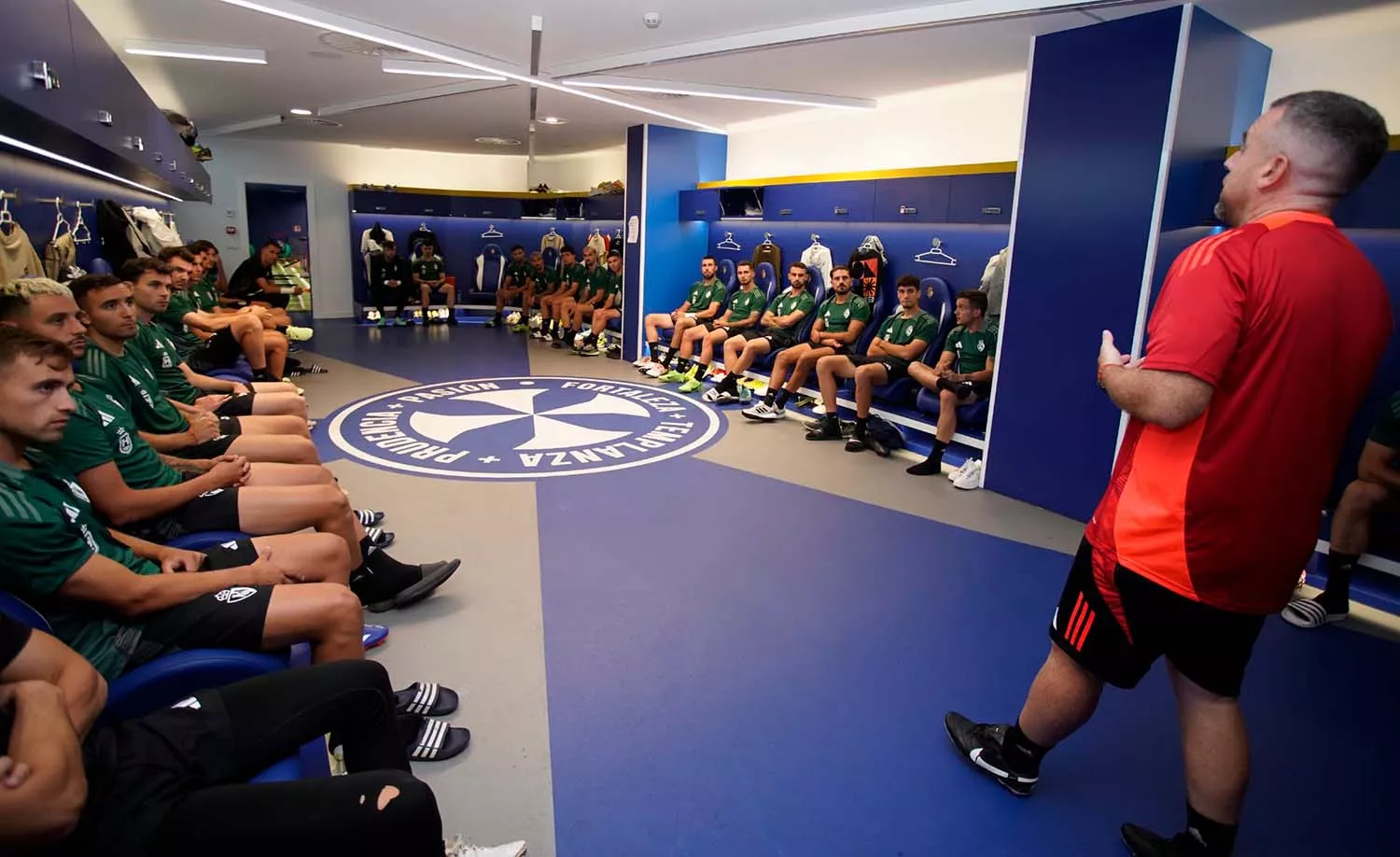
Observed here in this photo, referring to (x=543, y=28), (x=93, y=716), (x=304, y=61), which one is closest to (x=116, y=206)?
(x=304, y=61)

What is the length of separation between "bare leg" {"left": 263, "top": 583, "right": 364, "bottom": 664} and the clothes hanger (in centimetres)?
537

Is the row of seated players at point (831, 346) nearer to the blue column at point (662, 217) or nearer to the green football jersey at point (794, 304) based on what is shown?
the green football jersey at point (794, 304)

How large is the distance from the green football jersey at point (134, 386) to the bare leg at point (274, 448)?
8.4 inches

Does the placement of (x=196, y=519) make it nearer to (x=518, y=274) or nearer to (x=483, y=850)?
(x=483, y=850)

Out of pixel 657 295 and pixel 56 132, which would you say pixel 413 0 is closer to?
pixel 56 132

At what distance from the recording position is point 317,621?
176 centimetres

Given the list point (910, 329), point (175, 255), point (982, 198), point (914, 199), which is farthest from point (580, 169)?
point (910, 329)

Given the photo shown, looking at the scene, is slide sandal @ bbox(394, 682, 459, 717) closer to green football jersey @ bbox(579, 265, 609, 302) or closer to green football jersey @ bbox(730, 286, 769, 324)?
green football jersey @ bbox(730, 286, 769, 324)

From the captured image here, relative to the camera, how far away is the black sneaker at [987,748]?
6.32 feet

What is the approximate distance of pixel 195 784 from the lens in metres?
1.26

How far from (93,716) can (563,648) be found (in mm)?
1408

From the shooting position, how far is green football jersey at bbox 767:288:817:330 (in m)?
6.68

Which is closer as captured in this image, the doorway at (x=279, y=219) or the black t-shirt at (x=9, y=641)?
the black t-shirt at (x=9, y=641)

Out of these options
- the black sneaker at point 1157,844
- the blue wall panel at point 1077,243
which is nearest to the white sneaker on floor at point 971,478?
the blue wall panel at point 1077,243
